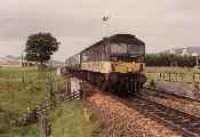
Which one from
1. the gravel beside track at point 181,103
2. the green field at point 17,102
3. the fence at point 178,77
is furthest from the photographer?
the fence at point 178,77

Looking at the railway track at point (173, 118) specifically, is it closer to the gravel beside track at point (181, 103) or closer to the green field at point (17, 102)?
the gravel beside track at point (181, 103)

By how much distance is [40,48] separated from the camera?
405 ft

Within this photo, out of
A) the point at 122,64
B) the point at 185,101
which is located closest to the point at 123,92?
the point at 122,64

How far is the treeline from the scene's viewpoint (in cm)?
9519

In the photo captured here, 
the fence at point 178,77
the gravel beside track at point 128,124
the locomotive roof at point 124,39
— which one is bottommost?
the gravel beside track at point 128,124

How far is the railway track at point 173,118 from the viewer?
17.4m

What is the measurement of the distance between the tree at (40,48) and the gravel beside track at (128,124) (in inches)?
3783

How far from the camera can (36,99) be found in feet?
177

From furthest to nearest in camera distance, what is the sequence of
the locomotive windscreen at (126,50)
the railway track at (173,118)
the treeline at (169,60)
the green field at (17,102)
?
the treeline at (169,60) < the green field at (17,102) < the locomotive windscreen at (126,50) < the railway track at (173,118)

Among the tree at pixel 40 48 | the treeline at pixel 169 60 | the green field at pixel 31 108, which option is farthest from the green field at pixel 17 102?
the tree at pixel 40 48

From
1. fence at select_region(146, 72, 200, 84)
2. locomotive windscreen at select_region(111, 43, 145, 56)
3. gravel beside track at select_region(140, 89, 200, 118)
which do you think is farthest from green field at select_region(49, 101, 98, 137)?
fence at select_region(146, 72, 200, 84)

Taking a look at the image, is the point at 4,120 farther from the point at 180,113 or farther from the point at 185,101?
the point at 180,113

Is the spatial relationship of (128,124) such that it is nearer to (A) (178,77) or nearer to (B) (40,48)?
(A) (178,77)

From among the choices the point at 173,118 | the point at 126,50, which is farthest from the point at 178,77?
the point at 173,118
